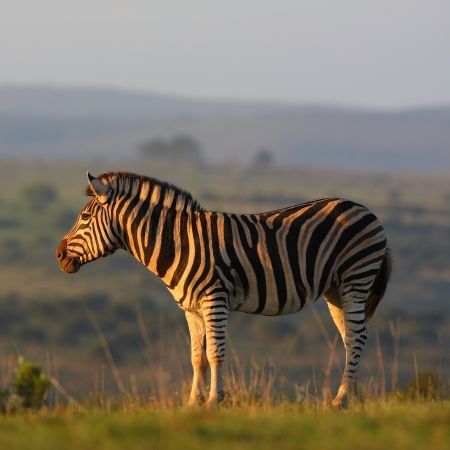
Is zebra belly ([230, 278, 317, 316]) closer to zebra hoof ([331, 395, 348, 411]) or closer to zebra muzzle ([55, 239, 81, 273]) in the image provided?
zebra hoof ([331, 395, 348, 411])

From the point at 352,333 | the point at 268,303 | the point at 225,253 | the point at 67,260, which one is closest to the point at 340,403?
the point at 352,333

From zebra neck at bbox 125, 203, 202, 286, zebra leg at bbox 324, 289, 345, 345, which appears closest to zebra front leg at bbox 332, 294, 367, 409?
zebra leg at bbox 324, 289, 345, 345

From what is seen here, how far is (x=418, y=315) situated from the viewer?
5481cm

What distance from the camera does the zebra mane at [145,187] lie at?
10727 mm

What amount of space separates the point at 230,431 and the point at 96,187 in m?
3.98

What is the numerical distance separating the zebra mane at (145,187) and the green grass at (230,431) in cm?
285

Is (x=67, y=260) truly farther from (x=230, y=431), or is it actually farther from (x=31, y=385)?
(x=230, y=431)

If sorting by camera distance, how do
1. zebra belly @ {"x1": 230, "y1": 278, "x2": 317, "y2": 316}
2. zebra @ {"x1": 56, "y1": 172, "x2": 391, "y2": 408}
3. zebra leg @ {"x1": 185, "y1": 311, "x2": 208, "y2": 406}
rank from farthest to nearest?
zebra leg @ {"x1": 185, "y1": 311, "x2": 208, "y2": 406}, zebra belly @ {"x1": 230, "y1": 278, "x2": 317, "y2": 316}, zebra @ {"x1": 56, "y1": 172, "x2": 391, "y2": 408}

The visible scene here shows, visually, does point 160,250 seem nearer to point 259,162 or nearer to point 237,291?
point 237,291

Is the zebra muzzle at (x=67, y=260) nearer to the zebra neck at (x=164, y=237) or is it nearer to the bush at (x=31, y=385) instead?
the zebra neck at (x=164, y=237)

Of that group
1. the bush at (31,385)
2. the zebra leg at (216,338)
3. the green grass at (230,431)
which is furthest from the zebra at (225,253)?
the green grass at (230,431)

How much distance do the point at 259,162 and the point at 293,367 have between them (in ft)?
250

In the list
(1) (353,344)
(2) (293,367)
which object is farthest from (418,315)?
(1) (353,344)

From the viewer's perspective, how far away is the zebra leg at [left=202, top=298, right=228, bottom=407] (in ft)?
33.4
